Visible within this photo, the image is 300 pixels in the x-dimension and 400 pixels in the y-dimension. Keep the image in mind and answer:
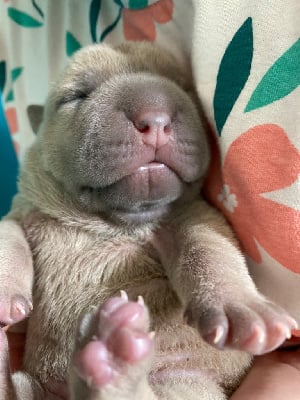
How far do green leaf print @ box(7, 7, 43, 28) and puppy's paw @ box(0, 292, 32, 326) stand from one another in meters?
1.14

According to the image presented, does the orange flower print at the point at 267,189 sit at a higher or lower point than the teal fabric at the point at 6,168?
higher

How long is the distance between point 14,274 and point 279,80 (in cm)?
70

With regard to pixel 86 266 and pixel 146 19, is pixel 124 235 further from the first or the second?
pixel 146 19

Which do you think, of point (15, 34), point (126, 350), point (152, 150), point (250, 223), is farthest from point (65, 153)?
point (15, 34)

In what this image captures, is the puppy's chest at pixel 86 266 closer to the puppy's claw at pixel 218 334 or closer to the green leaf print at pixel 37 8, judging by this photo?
the puppy's claw at pixel 218 334

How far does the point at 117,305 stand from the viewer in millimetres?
964

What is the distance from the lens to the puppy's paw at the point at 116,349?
35.5 inches

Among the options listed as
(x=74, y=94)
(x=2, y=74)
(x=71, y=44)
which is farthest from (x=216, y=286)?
(x=2, y=74)

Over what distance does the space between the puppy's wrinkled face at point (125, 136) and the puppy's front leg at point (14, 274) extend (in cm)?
17

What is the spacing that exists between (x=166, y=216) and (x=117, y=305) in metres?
Answer: 0.42

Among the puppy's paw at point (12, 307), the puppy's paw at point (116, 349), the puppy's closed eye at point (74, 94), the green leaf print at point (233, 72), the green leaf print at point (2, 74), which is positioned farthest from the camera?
the green leaf print at point (2, 74)

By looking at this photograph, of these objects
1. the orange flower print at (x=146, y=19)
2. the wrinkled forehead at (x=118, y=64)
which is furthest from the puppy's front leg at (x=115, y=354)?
the orange flower print at (x=146, y=19)

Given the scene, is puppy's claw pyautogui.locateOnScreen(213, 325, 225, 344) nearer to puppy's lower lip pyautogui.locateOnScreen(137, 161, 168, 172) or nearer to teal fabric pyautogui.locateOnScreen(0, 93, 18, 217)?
puppy's lower lip pyautogui.locateOnScreen(137, 161, 168, 172)

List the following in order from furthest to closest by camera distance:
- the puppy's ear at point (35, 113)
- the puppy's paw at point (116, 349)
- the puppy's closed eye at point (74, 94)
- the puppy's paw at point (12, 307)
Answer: the puppy's ear at point (35, 113) → the puppy's closed eye at point (74, 94) → the puppy's paw at point (12, 307) → the puppy's paw at point (116, 349)
